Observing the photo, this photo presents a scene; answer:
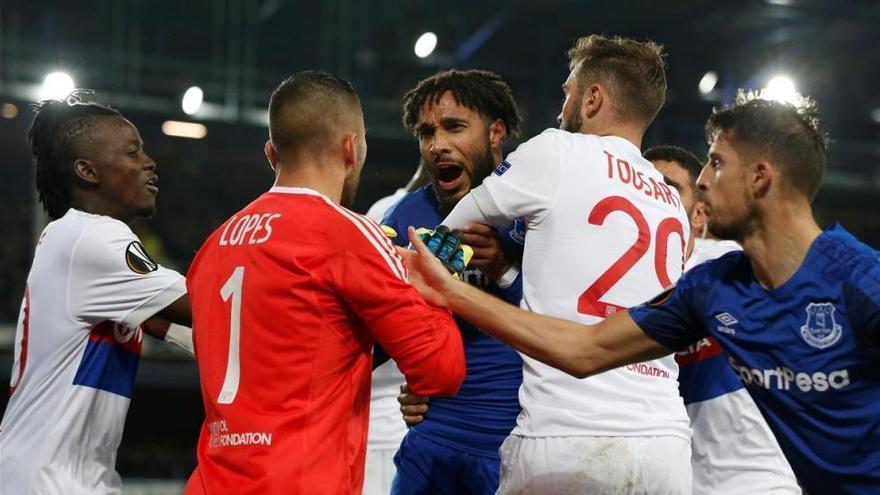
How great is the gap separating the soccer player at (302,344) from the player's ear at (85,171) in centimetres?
118

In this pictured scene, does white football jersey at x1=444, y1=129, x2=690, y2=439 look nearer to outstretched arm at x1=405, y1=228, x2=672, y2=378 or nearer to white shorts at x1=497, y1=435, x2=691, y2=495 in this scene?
white shorts at x1=497, y1=435, x2=691, y2=495

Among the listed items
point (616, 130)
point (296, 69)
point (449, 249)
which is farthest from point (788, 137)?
point (296, 69)

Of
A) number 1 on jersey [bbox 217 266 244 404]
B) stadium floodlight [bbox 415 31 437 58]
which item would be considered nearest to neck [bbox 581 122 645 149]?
number 1 on jersey [bbox 217 266 244 404]

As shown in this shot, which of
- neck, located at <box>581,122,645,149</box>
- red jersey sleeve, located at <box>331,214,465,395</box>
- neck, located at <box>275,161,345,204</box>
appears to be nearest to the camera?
red jersey sleeve, located at <box>331,214,465,395</box>

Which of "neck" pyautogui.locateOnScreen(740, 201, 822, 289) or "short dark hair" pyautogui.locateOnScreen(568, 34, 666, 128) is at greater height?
"short dark hair" pyautogui.locateOnScreen(568, 34, 666, 128)

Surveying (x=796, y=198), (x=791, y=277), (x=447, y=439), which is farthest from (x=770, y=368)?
(x=447, y=439)

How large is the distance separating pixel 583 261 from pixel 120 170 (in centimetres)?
181

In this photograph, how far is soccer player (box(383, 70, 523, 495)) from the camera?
4203 millimetres

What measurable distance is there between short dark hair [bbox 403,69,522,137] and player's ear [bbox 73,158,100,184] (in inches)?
57.3

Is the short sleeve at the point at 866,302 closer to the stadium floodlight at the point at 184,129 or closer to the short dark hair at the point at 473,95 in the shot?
the short dark hair at the point at 473,95

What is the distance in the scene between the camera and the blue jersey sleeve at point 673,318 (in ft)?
11.4

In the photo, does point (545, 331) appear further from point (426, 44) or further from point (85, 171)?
point (426, 44)

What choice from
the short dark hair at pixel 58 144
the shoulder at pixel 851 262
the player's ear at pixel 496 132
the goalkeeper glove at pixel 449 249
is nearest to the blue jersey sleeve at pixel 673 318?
the shoulder at pixel 851 262

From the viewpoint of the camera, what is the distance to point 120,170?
4219 millimetres
